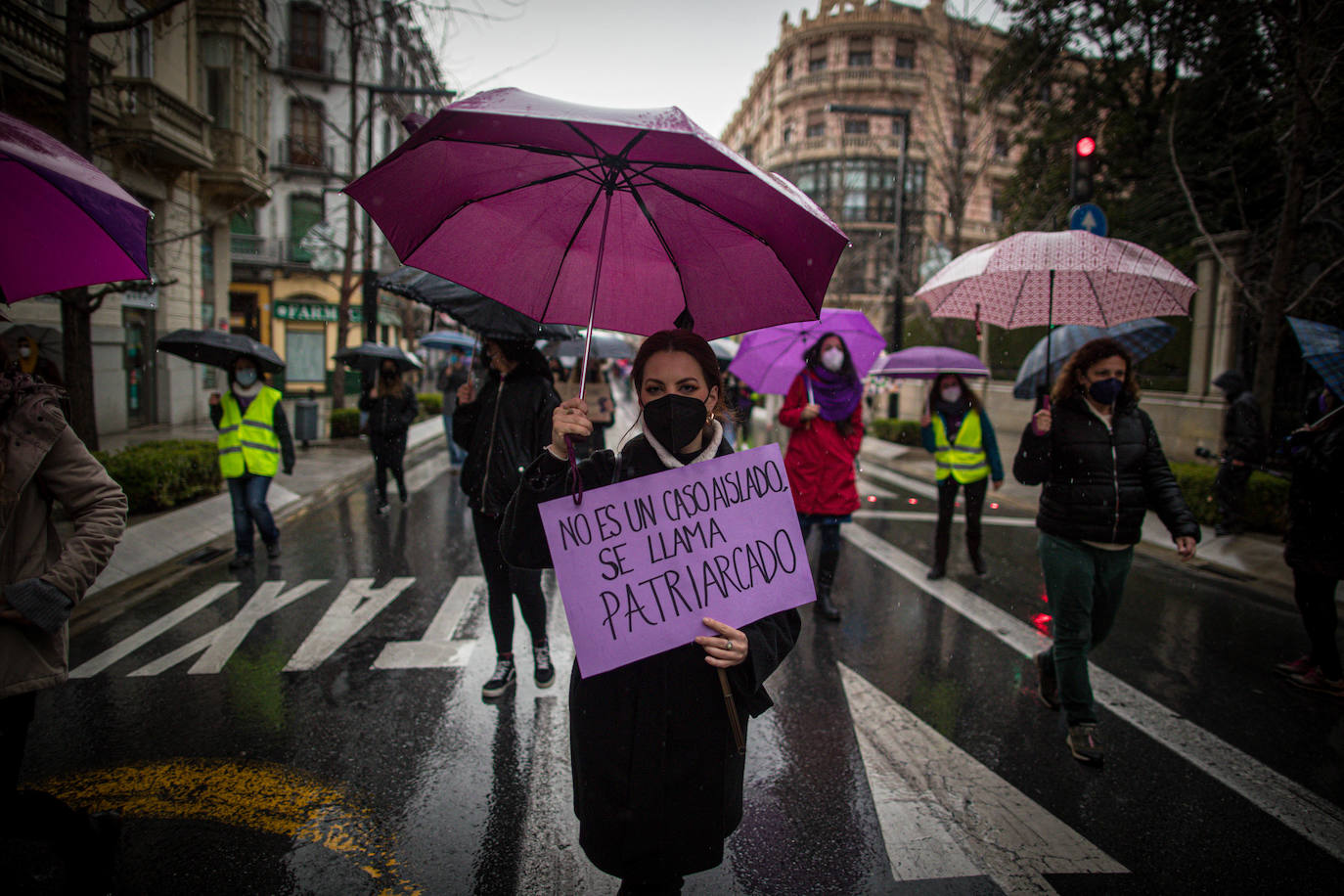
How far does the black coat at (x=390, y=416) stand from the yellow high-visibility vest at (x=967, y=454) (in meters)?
6.20

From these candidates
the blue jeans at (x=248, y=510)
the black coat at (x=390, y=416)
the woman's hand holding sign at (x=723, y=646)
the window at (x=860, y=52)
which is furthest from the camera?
the window at (x=860, y=52)

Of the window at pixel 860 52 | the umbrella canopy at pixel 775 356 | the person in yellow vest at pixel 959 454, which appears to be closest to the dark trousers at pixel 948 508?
the person in yellow vest at pixel 959 454

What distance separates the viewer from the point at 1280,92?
10469mm

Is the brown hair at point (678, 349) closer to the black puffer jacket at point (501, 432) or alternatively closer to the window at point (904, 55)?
the black puffer jacket at point (501, 432)

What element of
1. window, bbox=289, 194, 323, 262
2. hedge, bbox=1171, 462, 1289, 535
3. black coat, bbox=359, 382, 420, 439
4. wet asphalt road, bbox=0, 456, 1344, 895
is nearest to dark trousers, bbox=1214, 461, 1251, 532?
hedge, bbox=1171, 462, 1289, 535

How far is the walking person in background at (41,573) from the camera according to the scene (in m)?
2.03

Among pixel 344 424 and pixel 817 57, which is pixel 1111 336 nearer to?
pixel 344 424

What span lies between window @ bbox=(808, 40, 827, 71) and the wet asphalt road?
47552 mm

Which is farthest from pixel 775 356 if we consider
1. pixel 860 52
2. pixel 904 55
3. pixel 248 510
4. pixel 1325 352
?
pixel 860 52

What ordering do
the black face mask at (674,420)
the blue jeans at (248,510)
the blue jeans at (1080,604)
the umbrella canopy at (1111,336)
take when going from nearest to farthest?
the black face mask at (674,420) < the blue jeans at (1080,604) < the umbrella canopy at (1111,336) < the blue jeans at (248,510)

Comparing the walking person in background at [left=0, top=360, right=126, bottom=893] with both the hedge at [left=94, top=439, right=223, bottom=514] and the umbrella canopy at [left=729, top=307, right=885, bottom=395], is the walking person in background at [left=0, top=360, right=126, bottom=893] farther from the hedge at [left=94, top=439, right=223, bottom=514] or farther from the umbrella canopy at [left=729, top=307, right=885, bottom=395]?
the hedge at [left=94, top=439, right=223, bottom=514]

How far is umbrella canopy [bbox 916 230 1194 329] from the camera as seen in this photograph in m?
3.69

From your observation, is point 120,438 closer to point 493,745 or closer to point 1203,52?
point 493,745

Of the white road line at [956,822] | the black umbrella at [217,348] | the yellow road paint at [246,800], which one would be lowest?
the white road line at [956,822]
